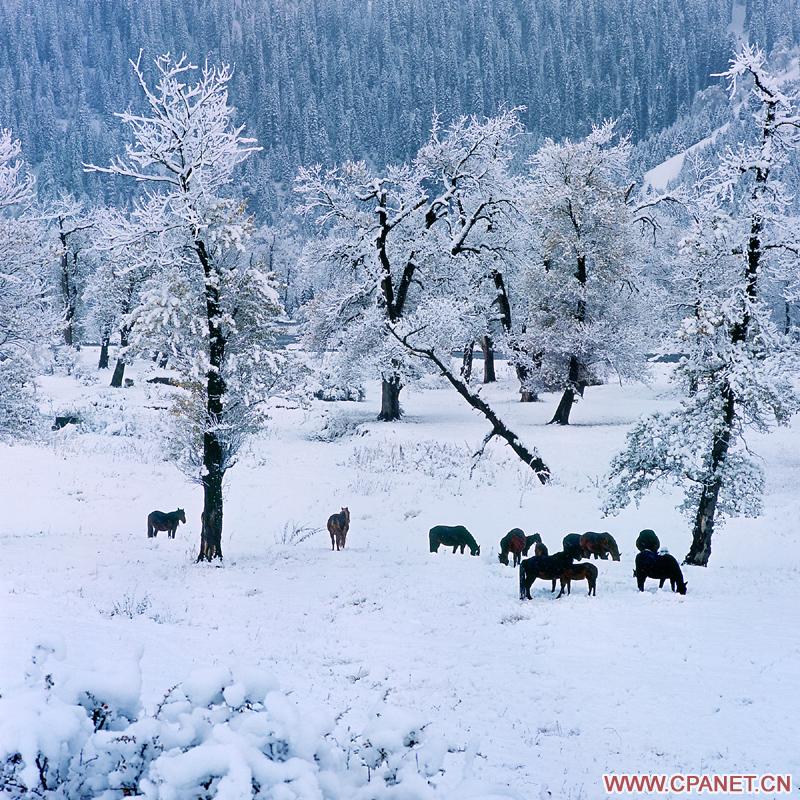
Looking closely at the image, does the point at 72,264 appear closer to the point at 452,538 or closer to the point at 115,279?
the point at 115,279

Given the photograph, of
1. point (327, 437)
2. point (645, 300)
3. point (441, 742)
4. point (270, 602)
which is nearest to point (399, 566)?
point (270, 602)

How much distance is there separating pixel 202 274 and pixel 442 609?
26.5 feet

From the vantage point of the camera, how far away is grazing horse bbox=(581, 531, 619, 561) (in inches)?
542

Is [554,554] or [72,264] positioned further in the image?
[72,264]

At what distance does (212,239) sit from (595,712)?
10602mm

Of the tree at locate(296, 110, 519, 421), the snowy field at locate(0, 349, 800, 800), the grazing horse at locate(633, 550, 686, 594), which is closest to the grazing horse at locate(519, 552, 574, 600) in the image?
the snowy field at locate(0, 349, 800, 800)

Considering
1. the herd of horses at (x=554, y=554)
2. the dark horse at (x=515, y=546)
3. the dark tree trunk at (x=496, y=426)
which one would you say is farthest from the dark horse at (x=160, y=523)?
the dark tree trunk at (x=496, y=426)

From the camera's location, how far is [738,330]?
1335cm

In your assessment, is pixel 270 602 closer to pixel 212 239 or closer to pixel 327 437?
pixel 212 239

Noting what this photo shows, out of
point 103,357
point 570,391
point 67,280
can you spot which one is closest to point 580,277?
point 570,391

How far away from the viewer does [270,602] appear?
11.3 metres

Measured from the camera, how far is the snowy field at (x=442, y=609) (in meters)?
6.18

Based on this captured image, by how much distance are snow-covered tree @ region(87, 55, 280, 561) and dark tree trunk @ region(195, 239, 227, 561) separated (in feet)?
0.07

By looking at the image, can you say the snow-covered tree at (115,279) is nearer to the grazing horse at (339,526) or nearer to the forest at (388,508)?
the forest at (388,508)
